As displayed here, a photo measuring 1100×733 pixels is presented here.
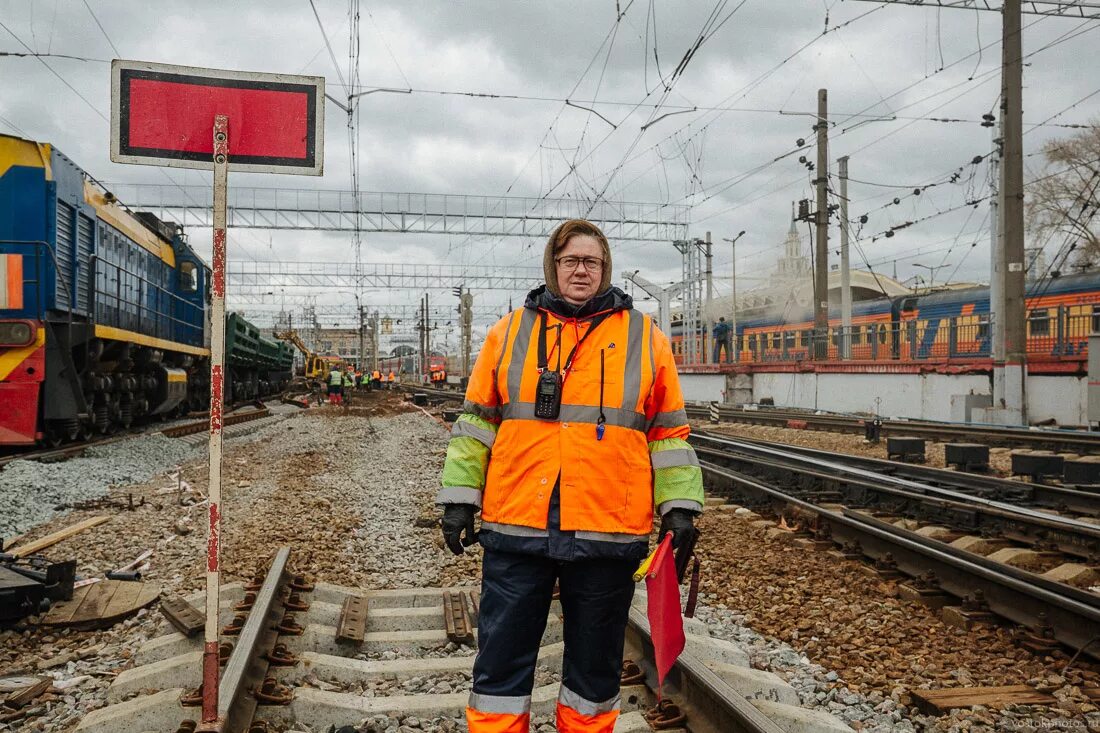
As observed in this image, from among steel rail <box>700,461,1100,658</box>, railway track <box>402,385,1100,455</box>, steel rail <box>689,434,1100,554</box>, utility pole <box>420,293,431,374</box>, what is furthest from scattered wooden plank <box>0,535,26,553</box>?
utility pole <box>420,293,431,374</box>

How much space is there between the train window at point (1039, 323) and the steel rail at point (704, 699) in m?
19.1

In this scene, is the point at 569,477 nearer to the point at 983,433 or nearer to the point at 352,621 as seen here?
the point at 352,621

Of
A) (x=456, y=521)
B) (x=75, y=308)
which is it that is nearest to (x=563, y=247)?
(x=456, y=521)

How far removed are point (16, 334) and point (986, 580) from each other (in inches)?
393

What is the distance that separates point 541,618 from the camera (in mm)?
2613

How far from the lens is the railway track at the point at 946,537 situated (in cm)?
427

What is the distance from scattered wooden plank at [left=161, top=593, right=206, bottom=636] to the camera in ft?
12.4

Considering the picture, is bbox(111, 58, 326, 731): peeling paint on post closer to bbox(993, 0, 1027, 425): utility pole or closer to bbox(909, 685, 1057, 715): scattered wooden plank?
bbox(909, 685, 1057, 715): scattered wooden plank

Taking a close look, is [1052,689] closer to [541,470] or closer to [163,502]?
[541,470]

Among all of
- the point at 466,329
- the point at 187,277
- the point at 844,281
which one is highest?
the point at 844,281

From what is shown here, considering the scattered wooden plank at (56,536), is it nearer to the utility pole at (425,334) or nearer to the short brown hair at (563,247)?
the short brown hair at (563,247)

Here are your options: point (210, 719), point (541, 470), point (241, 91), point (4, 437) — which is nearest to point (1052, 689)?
point (541, 470)

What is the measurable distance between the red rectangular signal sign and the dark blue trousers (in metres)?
1.77

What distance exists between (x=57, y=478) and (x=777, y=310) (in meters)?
32.9
